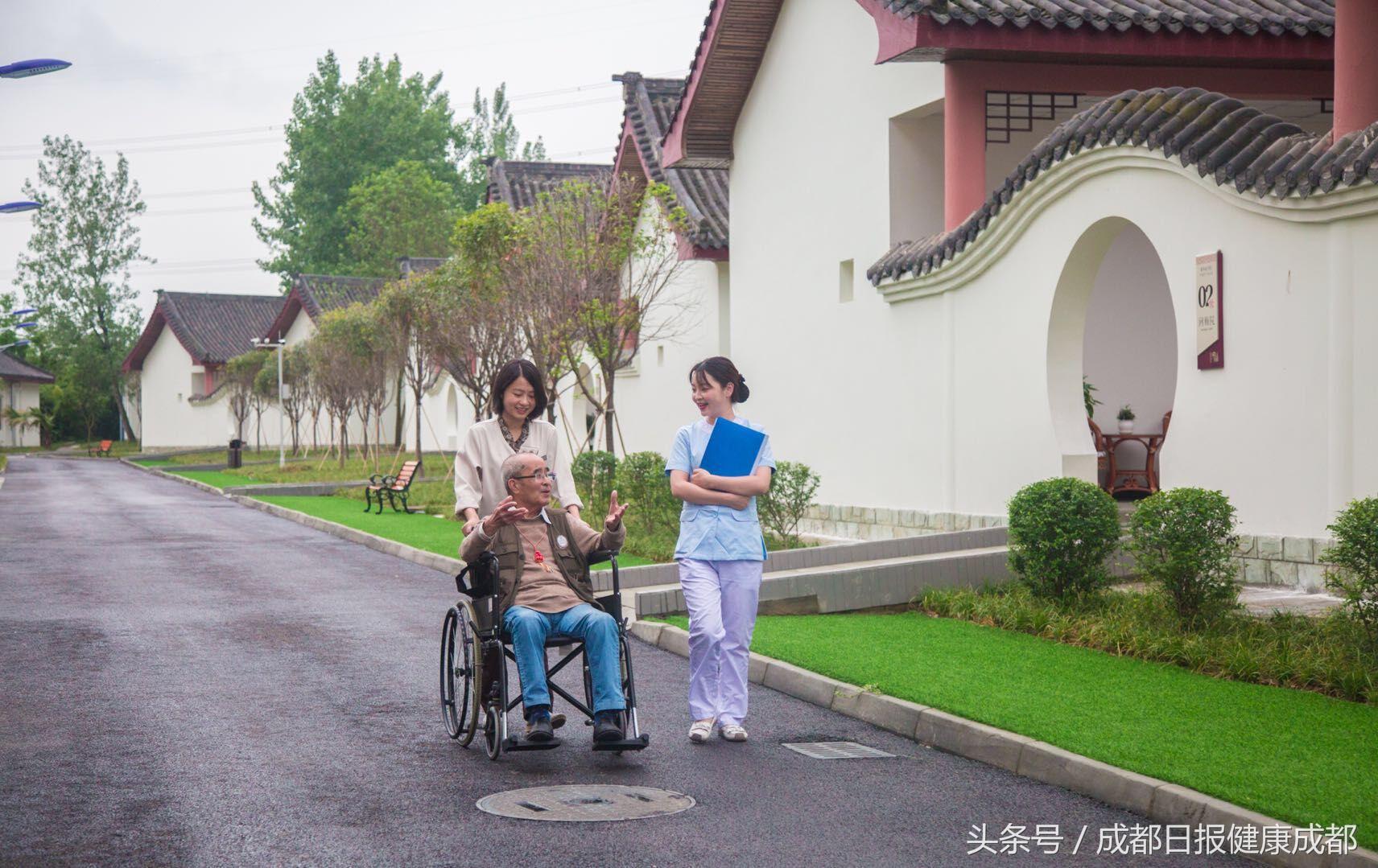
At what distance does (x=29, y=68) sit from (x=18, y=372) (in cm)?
7743

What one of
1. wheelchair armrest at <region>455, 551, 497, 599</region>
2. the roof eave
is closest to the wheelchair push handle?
wheelchair armrest at <region>455, 551, 497, 599</region>

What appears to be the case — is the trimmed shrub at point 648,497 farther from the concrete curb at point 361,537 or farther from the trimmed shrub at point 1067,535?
the trimmed shrub at point 1067,535

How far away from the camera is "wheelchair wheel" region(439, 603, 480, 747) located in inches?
288

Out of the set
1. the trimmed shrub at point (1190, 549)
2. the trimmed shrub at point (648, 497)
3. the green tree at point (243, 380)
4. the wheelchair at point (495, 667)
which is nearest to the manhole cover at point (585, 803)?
the wheelchair at point (495, 667)

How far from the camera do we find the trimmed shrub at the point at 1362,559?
27.3 ft

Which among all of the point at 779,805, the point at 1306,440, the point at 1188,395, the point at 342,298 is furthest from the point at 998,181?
the point at 342,298

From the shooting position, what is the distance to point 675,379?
25.8 meters

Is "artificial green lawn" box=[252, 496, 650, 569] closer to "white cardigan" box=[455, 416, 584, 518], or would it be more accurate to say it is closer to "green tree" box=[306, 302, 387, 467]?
"white cardigan" box=[455, 416, 584, 518]

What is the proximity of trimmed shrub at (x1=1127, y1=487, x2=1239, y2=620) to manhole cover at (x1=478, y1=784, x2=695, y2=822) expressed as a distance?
4.63m

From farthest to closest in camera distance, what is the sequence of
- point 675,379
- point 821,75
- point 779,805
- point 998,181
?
point 675,379 < point 821,75 < point 998,181 < point 779,805

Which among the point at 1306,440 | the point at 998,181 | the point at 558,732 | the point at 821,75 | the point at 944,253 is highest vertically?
the point at 821,75

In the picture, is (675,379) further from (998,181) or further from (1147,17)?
(1147,17)

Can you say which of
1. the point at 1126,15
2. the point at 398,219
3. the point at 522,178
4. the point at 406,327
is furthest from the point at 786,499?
the point at 398,219

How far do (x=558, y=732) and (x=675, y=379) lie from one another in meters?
17.9
